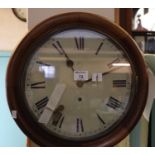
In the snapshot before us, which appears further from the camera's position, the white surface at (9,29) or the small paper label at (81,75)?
the white surface at (9,29)

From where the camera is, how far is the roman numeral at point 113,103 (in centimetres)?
63

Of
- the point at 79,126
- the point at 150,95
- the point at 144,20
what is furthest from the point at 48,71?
the point at 144,20

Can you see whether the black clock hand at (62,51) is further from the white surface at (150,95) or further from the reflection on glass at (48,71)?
the white surface at (150,95)

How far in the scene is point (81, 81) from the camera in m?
A: 0.63

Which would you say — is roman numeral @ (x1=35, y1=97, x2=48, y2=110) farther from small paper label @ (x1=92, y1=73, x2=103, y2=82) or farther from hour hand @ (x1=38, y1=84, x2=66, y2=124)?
small paper label @ (x1=92, y1=73, x2=103, y2=82)

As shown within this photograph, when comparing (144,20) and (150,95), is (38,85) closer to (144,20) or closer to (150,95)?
(150,95)

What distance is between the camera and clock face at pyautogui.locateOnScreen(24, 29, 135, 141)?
62cm

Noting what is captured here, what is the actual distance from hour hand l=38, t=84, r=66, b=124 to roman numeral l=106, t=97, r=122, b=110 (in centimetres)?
10

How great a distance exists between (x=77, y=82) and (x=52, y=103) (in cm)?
7

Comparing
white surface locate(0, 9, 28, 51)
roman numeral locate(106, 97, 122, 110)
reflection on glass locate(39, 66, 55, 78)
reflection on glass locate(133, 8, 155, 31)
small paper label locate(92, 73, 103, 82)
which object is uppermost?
white surface locate(0, 9, 28, 51)

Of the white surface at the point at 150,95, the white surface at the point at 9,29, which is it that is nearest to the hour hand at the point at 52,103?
the white surface at the point at 150,95

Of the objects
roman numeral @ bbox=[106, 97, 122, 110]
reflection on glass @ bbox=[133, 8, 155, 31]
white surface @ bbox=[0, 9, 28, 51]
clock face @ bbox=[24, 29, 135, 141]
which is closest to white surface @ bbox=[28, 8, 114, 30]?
clock face @ bbox=[24, 29, 135, 141]

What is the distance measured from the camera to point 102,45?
64cm
